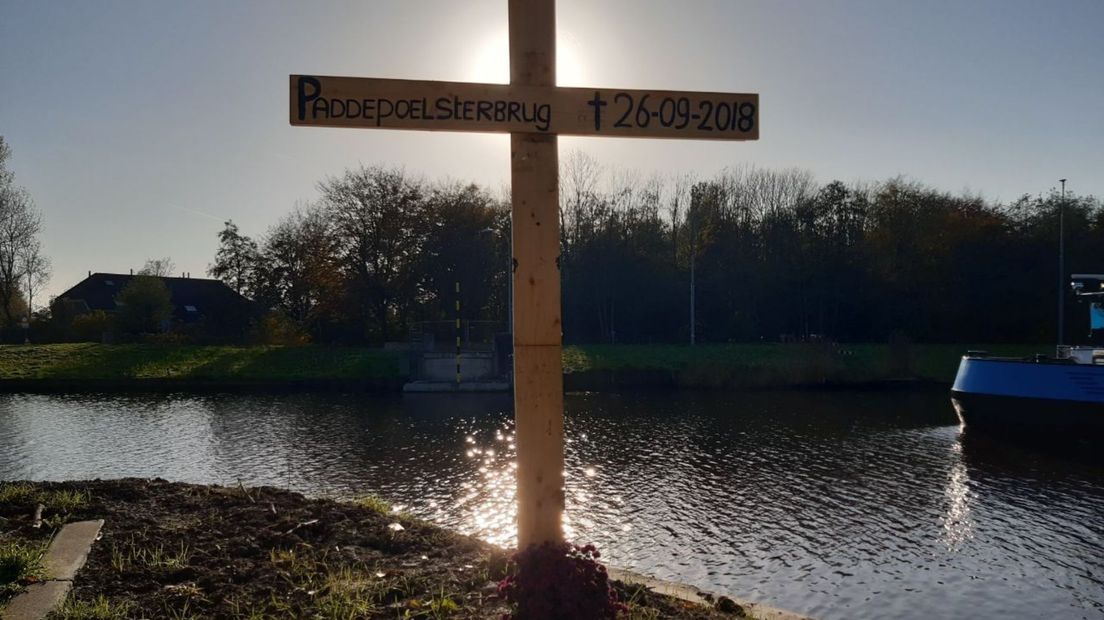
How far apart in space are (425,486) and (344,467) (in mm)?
2239

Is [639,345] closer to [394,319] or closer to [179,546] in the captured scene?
[394,319]

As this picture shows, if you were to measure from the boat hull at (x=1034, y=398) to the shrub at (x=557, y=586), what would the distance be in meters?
17.1

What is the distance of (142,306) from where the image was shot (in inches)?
1415

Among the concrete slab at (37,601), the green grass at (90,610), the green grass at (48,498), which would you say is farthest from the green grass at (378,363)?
the green grass at (90,610)

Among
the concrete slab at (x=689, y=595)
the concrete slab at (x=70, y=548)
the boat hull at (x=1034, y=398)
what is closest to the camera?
the concrete slab at (x=70, y=548)

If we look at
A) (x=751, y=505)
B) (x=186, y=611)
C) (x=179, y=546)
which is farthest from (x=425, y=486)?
(x=186, y=611)

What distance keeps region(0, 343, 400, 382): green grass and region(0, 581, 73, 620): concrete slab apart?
2459 cm

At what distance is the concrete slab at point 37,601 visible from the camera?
3504mm

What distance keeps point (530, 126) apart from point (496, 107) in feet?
0.64

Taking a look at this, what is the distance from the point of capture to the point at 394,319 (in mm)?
37125

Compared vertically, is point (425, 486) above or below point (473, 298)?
below

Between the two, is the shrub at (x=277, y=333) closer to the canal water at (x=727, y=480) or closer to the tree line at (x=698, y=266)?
the tree line at (x=698, y=266)

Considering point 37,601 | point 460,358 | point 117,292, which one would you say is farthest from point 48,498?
point 117,292

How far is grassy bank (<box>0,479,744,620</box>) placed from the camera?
384cm
